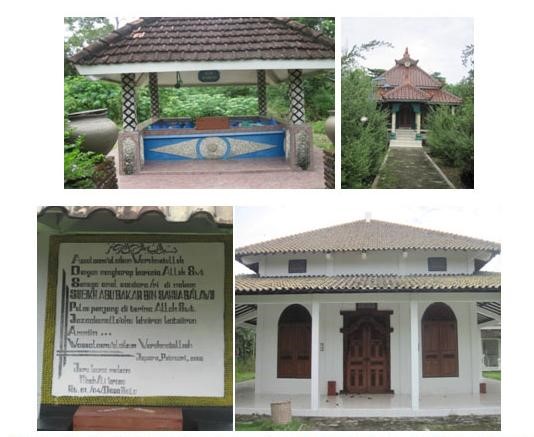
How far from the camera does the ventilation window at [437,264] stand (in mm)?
12430

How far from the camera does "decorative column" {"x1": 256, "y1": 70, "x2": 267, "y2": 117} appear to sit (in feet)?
40.6

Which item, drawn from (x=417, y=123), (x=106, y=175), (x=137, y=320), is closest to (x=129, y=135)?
(x=106, y=175)

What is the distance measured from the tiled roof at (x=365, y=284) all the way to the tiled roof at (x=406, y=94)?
307cm

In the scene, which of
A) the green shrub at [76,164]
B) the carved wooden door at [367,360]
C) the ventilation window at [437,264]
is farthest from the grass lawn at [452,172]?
the green shrub at [76,164]

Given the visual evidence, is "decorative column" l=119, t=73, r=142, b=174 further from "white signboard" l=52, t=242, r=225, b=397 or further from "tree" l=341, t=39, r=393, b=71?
"tree" l=341, t=39, r=393, b=71

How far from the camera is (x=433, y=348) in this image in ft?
40.9

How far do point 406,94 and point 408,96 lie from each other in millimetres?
40

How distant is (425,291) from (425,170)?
7.95ft

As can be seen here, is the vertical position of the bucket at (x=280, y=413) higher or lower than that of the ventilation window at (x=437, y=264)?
lower

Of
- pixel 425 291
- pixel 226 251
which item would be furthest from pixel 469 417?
pixel 226 251

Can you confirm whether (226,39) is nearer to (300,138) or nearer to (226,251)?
(300,138)

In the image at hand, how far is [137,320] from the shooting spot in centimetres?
916

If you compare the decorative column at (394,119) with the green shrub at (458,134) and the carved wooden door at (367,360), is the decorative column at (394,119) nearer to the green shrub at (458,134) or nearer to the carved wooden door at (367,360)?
the green shrub at (458,134)

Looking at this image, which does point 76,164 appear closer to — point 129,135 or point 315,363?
point 129,135
